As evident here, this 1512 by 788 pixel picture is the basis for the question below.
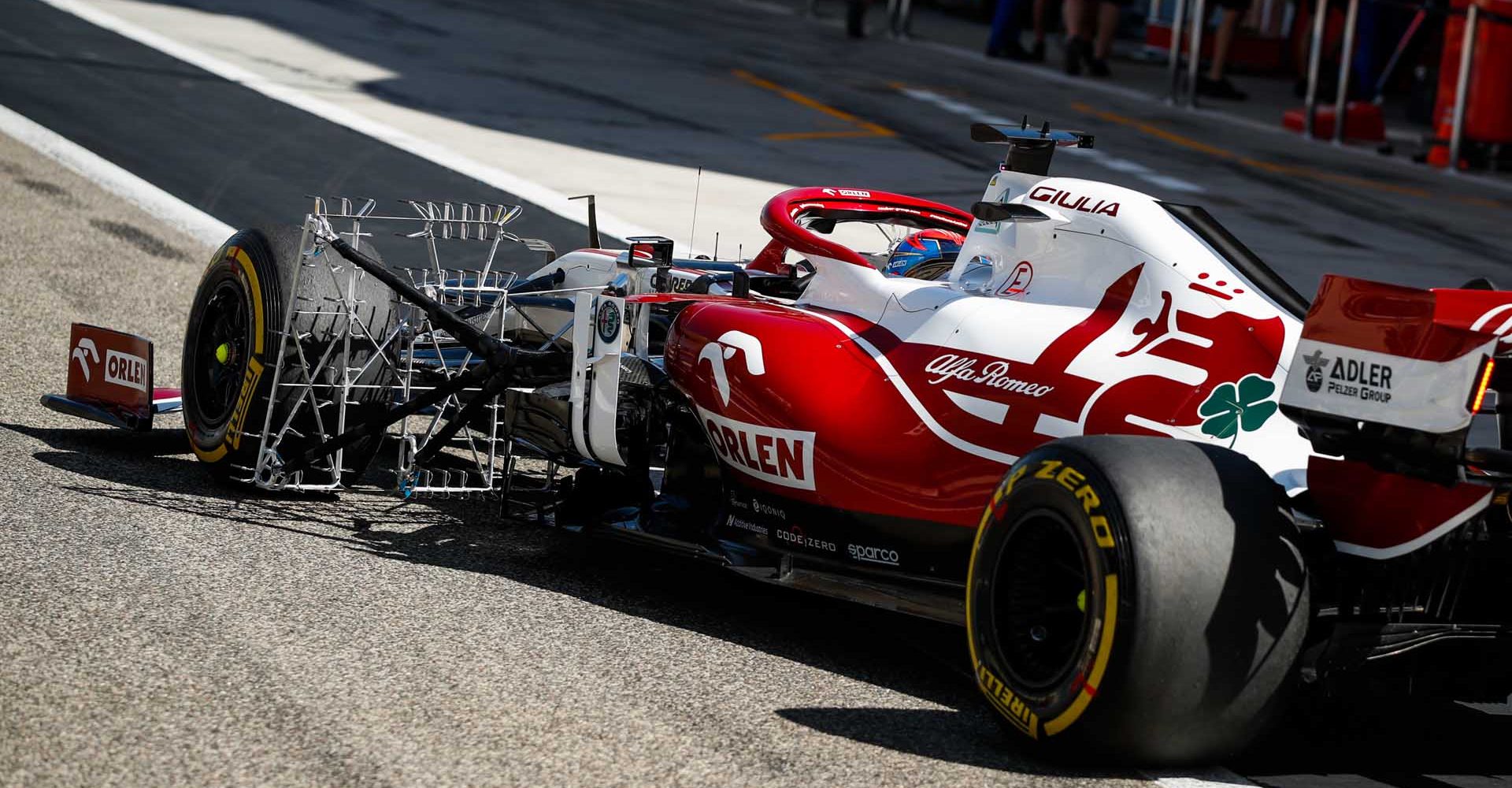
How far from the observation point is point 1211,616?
406 cm

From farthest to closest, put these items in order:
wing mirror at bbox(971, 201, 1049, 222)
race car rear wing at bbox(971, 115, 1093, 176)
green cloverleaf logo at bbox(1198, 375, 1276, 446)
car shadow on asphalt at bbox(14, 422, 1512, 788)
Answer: race car rear wing at bbox(971, 115, 1093, 176) → wing mirror at bbox(971, 201, 1049, 222) → green cloverleaf logo at bbox(1198, 375, 1276, 446) → car shadow on asphalt at bbox(14, 422, 1512, 788)

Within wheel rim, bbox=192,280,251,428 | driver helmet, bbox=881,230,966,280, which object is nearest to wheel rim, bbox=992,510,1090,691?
driver helmet, bbox=881,230,966,280

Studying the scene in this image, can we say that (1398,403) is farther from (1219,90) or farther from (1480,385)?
(1219,90)

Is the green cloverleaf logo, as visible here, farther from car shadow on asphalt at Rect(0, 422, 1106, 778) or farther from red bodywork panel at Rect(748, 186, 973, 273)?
red bodywork panel at Rect(748, 186, 973, 273)

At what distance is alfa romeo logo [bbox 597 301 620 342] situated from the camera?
591 centimetres

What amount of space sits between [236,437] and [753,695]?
2602 mm

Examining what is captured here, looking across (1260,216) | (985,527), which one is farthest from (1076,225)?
(1260,216)

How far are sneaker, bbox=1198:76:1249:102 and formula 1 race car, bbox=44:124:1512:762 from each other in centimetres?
1551

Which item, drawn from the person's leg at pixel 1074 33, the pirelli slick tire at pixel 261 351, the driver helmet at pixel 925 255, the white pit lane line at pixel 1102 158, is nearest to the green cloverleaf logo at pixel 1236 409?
the driver helmet at pixel 925 255

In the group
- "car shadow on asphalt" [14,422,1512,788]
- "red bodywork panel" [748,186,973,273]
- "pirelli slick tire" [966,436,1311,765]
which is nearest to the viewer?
"pirelli slick tire" [966,436,1311,765]

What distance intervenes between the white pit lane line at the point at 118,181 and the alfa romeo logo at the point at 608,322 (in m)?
5.43

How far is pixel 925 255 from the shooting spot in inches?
260

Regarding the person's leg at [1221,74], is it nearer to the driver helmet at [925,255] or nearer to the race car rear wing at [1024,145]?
the driver helmet at [925,255]

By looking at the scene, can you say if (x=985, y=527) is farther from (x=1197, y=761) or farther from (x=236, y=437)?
(x=236, y=437)
